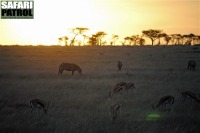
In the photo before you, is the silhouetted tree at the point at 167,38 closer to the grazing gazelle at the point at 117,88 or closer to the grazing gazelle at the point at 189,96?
the grazing gazelle at the point at 117,88

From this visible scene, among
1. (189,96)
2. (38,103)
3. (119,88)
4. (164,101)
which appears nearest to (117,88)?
(119,88)

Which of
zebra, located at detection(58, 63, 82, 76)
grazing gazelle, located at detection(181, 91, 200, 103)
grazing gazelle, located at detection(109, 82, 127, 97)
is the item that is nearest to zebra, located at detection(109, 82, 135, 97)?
grazing gazelle, located at detection(109, 82, 127, 97)

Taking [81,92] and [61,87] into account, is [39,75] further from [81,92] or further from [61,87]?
[81,92]

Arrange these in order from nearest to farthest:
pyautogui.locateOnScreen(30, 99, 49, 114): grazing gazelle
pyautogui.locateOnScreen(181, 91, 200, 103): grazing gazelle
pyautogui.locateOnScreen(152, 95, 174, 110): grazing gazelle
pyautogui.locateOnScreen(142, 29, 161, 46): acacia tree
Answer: pyautogui.locateOnScreen(30, 99, 49, 114): grazing gazelle → pyautogui.locateOnScreen(152, 95, 174, 110): grazing gazelle → pyautogui.locateOnScreen(181, 91, 200, 103): grazing gazelle → pyautogui.locateOnScreen(142, 29, 161, 46): acacia tree

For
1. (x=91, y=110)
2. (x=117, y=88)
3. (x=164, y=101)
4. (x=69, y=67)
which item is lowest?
(x=91, y=110)

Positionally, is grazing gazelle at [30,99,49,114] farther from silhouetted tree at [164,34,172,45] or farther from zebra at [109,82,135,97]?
silhouetted tree at [164,34,172,45]

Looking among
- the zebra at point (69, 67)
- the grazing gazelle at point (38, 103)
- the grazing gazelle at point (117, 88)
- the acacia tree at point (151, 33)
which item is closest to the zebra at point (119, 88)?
the grazing gazelle at point (117, 88)

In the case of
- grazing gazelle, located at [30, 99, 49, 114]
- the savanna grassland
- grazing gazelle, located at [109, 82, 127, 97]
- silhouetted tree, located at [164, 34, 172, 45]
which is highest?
silhouetted tree, located at [164, 34, 172, 45]

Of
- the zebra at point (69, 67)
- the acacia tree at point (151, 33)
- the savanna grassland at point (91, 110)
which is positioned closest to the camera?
the savanna grassland at point (91, 110)

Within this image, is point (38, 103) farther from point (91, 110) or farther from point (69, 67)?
point (69, 67)

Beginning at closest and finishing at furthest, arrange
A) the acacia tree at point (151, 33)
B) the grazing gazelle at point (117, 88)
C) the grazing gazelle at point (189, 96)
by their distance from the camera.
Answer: the grazing gazelle at point (189, 96) < the grazing gazelle at point (117, 88) < the acacia tree at point (151, 33)

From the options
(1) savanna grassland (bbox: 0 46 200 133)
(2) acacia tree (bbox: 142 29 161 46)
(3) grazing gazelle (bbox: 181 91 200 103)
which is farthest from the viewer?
(2) acacia tree (bbox: 142 29 161 46)

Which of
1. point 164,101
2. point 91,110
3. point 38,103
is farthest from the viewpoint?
point 164,101

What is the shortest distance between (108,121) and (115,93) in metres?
3.63
